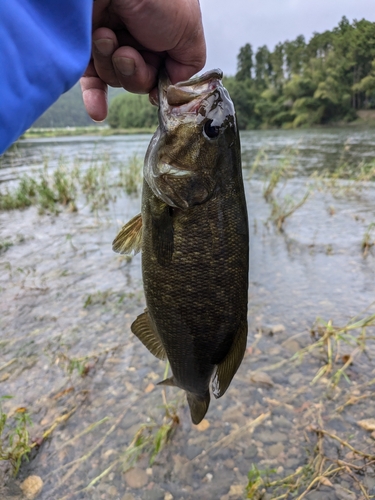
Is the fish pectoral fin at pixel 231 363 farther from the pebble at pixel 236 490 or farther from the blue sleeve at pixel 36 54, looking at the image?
the blue sleeve at pixel 36 54

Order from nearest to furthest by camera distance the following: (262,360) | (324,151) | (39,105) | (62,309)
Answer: (39,105) → (262,360) → (62,309) → (324,151)

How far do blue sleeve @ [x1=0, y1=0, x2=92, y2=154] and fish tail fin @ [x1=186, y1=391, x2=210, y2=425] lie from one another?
66.8 inches

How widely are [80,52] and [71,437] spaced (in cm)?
290

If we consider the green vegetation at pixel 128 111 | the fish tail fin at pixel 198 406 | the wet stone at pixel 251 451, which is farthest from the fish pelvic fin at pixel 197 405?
the green vegetation at pixel 128 111

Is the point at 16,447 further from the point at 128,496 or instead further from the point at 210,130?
the point at 210,130

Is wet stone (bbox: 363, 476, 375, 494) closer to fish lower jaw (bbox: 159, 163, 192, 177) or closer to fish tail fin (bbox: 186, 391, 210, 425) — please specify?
fish tail fin (bbox: 186, 391, 210, 425)

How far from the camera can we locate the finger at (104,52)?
203 centimetres

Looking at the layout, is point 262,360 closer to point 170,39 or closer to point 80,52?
point 170,39

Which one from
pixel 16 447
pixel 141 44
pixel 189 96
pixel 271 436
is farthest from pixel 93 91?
pixel 271 436

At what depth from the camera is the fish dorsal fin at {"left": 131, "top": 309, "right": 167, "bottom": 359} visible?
220 centimetres

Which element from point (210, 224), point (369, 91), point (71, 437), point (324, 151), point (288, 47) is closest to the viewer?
point (210, 224)

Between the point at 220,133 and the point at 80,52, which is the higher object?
the point at 80,52

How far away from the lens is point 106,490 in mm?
2697

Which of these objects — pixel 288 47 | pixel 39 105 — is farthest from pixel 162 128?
pixel 288 47
